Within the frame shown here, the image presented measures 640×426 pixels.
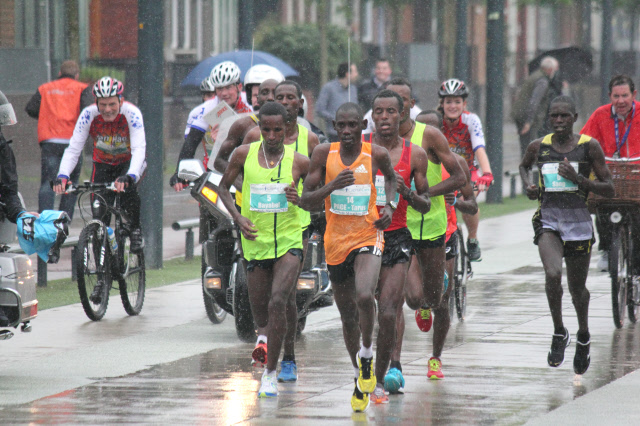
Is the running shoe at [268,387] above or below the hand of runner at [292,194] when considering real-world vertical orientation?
below

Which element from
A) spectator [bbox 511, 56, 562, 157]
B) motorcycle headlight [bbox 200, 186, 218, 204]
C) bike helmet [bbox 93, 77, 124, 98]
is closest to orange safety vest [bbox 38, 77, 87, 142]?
bike helmet [bbox 93, 77, 124, 98]

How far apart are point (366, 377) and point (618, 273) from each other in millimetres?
3927

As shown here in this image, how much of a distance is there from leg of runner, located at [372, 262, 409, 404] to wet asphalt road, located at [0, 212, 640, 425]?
0.58ft

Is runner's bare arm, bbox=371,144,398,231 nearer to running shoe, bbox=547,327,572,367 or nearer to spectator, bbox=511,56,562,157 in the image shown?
running shoe, bbox=547,327,572,367

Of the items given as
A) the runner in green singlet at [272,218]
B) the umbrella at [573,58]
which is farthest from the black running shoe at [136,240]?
the umbrella at [573,58]

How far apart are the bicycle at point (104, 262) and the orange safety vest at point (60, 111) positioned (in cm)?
345

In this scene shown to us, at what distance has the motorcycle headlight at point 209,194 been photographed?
31.6 feet

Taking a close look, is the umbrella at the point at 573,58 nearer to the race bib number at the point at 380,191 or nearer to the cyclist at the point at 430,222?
the cyclist at the point at 430,222

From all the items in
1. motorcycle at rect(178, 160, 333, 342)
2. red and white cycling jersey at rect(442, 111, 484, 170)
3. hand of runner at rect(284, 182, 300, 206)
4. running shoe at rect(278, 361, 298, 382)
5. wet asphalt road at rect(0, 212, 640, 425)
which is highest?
red and white cycling jersey at rect(442, 111, 484, 170)

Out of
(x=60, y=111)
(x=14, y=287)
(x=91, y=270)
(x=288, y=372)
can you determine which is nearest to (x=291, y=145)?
(x=288, y=372)

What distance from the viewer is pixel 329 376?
8125 millimetres

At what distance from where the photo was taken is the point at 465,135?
11.5 meters

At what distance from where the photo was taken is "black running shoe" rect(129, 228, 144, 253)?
1091 cm

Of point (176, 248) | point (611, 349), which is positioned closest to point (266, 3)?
point (176, 248)
